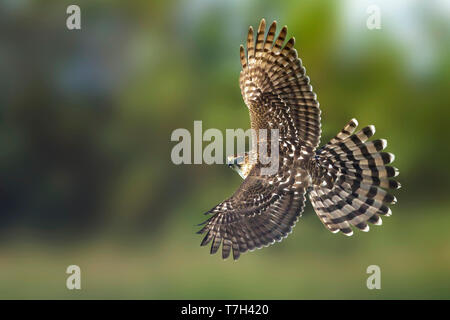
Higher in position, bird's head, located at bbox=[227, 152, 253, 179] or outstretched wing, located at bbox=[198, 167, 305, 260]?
bird's head, located at bbox=[227, 152, 253, 179]

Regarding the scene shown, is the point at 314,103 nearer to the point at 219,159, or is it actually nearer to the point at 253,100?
the point at 253,100

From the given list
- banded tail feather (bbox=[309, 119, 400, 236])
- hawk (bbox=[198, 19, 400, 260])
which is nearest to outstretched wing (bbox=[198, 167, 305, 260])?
hawk (bbox=[198, 19, 400, 260])

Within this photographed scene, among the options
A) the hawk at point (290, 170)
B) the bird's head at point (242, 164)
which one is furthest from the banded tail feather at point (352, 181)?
the bird's head at point (242, 164)

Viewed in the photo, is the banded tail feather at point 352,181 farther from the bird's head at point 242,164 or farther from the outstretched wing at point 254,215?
the bird's head at point 242,164

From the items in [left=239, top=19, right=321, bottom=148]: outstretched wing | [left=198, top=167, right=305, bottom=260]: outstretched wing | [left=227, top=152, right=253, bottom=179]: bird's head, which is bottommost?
[left=198, top=167, right=305, bottom=260]: outstretched wing

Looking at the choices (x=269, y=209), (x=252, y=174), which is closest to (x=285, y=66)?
(x=252, y=174)

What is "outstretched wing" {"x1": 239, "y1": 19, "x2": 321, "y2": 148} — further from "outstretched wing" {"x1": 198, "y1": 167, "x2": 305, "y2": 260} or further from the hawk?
"outstretched wing" {"x1": 198, "y1": 167, "x2": 305, "y2": 260}
